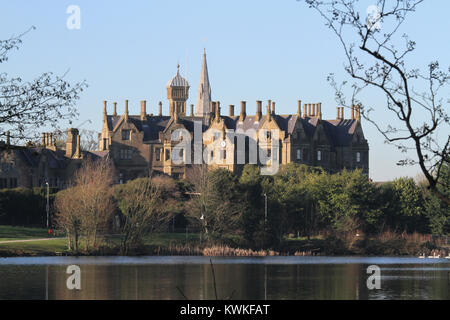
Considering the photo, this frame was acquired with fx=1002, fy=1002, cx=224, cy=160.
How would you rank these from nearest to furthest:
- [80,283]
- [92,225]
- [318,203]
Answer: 1. [80,283]
2. [92,225]
3. [318,203]

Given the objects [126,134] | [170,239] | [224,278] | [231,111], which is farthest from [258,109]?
[224,278]

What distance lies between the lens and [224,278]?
6612 cm

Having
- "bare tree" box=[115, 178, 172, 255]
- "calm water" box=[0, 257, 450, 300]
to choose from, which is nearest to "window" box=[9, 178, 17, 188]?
"bare tree" box=[115, 178, 172, 255]

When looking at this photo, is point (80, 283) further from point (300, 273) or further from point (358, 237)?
point (358, 237)

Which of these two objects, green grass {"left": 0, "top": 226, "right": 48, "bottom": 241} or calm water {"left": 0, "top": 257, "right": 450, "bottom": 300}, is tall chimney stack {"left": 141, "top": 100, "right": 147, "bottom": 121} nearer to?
green grass {"left": 0, "top": 226, "right": 48, "bottom": 241}

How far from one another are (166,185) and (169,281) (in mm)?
42373

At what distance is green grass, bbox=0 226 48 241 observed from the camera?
301ft

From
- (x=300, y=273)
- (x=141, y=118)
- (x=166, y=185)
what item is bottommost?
(x=300, y=273)

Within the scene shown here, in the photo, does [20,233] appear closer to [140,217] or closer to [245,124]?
[140,217]

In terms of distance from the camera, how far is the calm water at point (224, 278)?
54531 mm

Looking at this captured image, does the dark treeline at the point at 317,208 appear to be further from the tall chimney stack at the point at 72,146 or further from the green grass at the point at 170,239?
the tall chimney stack at the point at 72,146

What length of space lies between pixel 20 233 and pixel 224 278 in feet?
112
